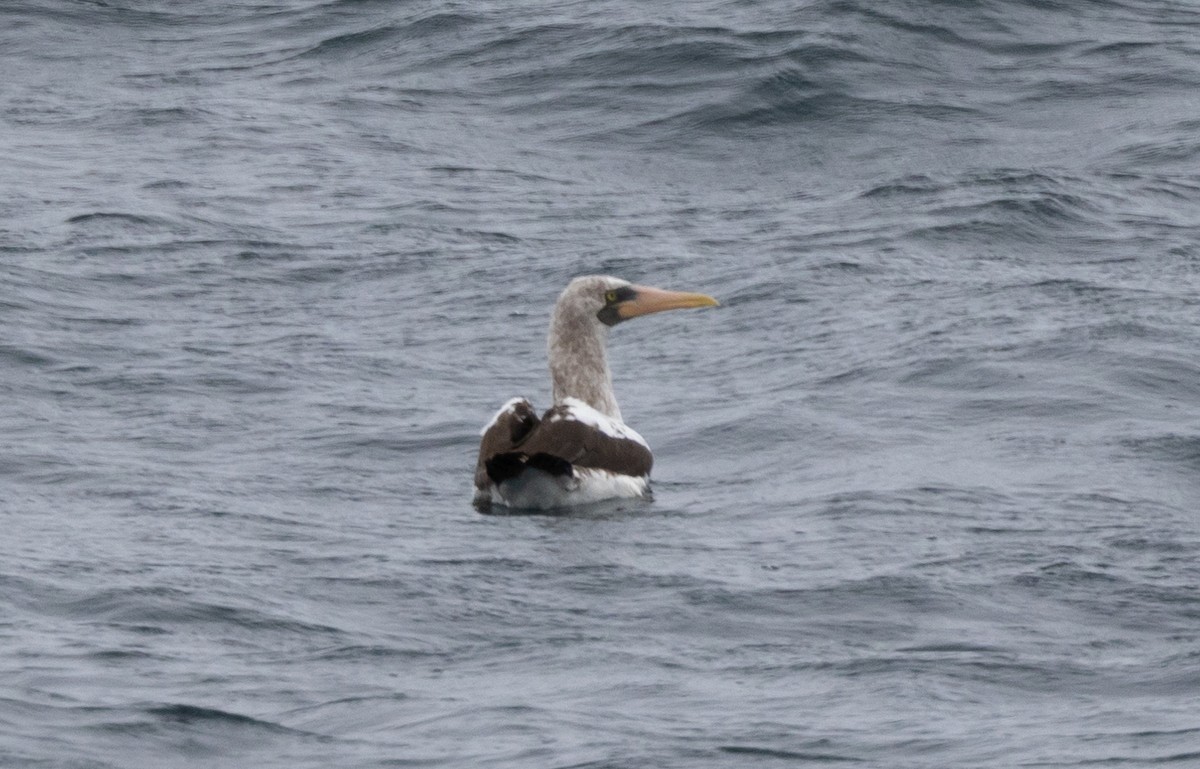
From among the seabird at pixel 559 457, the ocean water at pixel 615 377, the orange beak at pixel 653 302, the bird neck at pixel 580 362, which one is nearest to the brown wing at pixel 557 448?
the seabird at pixel 559 457

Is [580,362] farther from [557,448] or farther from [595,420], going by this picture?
[557,448]

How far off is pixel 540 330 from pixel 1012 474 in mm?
5116

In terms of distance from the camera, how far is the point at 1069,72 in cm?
2261

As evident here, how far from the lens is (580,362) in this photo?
14312 mm

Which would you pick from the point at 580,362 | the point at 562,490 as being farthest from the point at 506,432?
the point at 580,362

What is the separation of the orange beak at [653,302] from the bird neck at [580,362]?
20cm

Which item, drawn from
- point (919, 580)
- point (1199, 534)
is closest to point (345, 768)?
point (919, 580)

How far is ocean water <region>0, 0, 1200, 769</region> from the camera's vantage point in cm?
897

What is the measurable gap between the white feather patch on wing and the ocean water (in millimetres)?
427

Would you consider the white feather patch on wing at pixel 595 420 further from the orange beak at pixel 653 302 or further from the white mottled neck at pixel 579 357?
the orange beak at pixel 653 302

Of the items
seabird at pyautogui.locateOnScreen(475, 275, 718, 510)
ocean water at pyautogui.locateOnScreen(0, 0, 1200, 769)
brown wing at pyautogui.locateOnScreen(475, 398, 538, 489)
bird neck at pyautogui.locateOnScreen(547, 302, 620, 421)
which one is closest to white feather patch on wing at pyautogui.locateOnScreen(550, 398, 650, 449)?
seabird at pyautogui.locateOnScreen(475, 275, 718, 510)

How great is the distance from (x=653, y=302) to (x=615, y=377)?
1924mm

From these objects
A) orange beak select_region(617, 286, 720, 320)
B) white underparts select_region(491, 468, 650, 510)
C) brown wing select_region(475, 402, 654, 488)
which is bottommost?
white underparts select_region(491, 468, 650, 510)

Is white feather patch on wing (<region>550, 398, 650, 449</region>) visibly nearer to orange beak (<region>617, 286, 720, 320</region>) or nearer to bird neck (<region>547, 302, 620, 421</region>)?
bird neck (<region>547, 302, 620, 421</region>)
